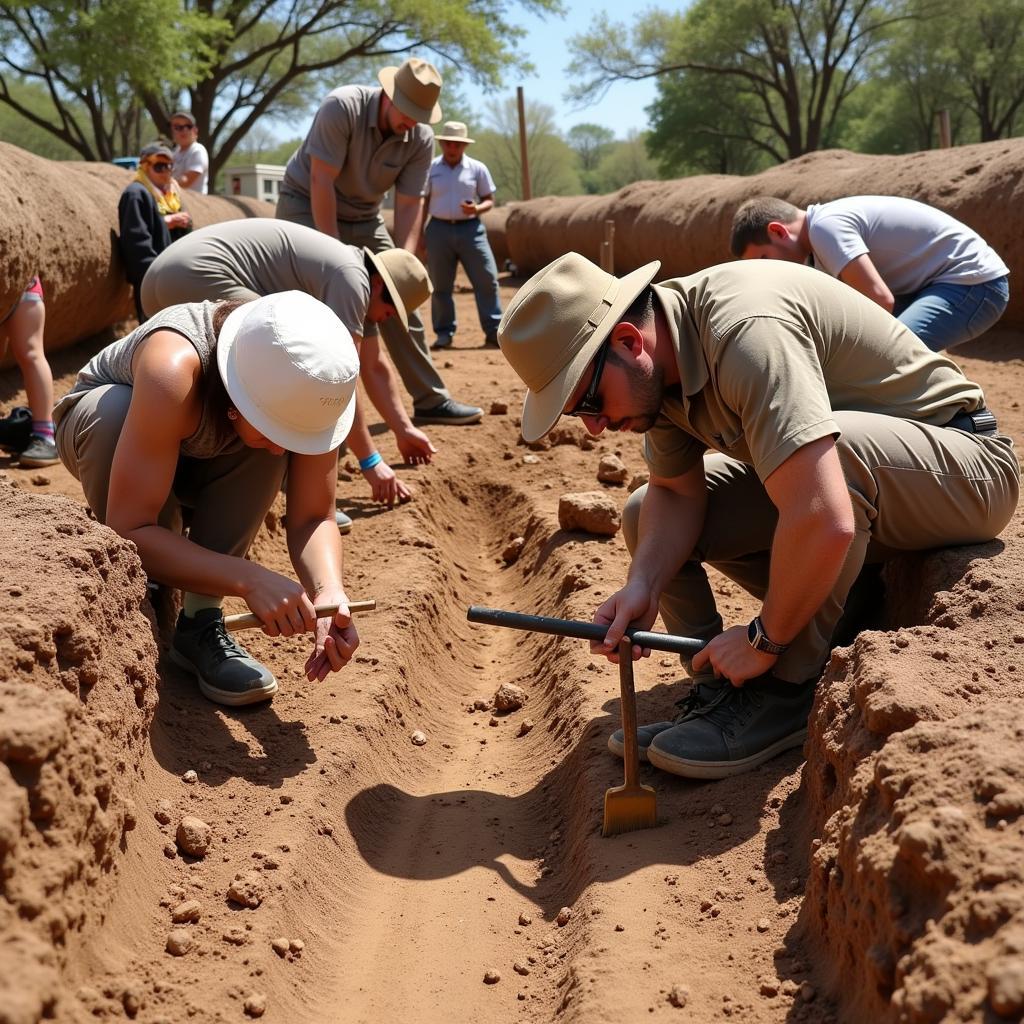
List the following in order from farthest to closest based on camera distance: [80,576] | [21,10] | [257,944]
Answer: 1. [21,10]
2. [80,576]
3. [257,944]

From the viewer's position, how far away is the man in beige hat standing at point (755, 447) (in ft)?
8.89

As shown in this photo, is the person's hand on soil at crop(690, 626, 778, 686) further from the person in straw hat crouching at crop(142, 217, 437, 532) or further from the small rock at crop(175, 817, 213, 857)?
the person in straw hat crouching at crop(142, 217, 437, 532)

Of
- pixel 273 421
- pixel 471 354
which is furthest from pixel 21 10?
pixel 273 421

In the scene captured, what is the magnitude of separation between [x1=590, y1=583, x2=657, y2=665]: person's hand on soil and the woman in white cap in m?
0.74

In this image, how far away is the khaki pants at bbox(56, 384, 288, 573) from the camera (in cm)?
357

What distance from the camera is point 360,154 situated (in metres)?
6.11

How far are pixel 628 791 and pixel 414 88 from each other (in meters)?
4.24

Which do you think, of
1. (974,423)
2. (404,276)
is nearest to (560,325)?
(974,423)

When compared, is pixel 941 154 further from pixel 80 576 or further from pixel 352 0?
pixel 352 0

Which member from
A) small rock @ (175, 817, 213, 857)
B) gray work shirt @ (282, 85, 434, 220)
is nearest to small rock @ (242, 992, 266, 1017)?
small rock @ (175, 817, 213, 857)

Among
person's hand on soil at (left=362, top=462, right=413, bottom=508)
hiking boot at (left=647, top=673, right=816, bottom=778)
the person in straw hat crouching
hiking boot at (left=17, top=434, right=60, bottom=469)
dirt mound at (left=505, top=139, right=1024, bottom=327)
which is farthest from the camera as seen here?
dirt mound at (left=505, top=139, right=1024, bottom=327)

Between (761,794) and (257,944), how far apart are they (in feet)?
4.57

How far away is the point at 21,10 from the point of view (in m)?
18.7

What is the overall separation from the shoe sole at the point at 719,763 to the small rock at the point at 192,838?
1.25 m
